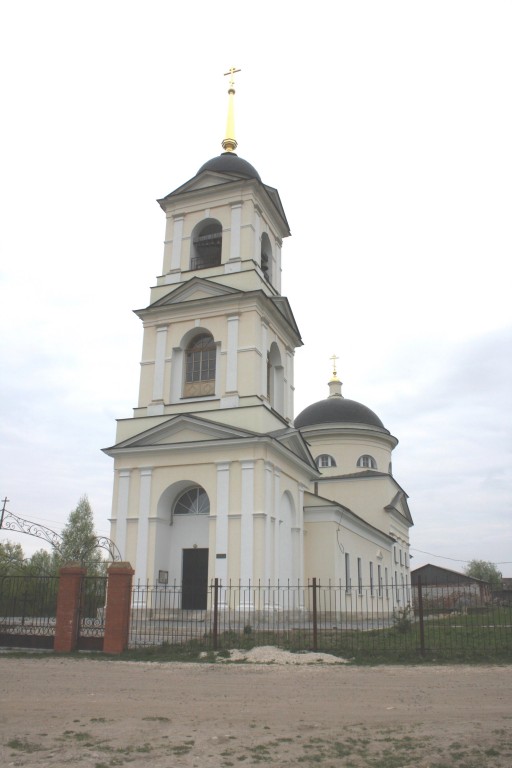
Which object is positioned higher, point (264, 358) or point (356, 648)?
point (264, 358)

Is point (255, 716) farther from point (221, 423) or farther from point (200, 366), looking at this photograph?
point (200, 366)

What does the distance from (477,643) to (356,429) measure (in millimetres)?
25636

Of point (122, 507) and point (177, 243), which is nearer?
point (122, 507)

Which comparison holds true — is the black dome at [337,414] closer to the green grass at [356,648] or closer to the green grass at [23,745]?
the green grass at [356,648]

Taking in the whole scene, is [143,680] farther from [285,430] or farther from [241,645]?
[285,430]

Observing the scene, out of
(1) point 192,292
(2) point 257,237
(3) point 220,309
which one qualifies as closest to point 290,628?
(3) point 220,309

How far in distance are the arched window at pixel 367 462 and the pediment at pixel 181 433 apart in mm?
19815

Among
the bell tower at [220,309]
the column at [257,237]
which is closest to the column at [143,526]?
the bell tower at [220,309]

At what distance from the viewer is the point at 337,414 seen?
137 feet

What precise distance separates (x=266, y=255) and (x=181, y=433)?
29.5 feet

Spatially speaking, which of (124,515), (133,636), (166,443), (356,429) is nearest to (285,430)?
(166,443)

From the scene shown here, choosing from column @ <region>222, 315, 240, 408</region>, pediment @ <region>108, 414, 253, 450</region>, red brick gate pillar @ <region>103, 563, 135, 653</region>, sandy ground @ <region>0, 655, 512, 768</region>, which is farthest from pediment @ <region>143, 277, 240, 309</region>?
sandy ground @ <region>0, 655, 512, 768</region>

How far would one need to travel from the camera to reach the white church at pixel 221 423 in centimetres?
2211

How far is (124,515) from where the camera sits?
75.9 ft
